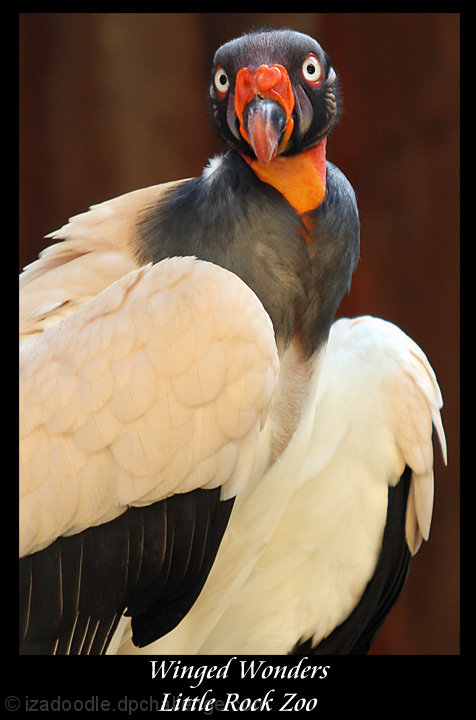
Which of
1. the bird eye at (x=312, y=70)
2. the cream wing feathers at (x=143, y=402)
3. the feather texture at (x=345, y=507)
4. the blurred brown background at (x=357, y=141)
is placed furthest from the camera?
the blurred brown background at (x=357, y=141)

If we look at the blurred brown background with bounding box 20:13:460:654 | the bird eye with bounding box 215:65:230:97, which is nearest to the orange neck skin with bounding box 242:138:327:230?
the bird eye with bounding box 215:65:230:97

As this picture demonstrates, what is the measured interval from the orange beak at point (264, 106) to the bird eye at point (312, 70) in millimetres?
59

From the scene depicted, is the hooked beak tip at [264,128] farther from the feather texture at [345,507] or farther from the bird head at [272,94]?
the feather texture at [345,507]

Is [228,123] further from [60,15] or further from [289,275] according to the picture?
[60,15]

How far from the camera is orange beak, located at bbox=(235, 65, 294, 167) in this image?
1.41 m

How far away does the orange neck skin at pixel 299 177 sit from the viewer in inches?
62.0

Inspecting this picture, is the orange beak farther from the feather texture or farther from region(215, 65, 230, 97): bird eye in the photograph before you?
the feather texture

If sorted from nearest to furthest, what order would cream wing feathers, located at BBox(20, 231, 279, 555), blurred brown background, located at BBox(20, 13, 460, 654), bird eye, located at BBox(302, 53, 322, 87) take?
cream wing feathers, located at BBox(20, 231, 279, 555)
bird eye, located at BBox(302, 53, 322, 87)
blurred brown background, located at BBox(20, 13, 460, 654)

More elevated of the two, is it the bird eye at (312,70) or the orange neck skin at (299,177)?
the bird eye at (312,70)

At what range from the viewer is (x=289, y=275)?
1.58 meters

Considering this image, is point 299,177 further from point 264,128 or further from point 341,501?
point 341,501

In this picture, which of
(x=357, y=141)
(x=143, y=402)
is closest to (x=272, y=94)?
(x=143, y=402)

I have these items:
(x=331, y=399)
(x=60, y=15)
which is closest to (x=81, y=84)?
(x=60, y=15)

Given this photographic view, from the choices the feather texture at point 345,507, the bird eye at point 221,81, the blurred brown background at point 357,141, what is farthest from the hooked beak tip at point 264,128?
the blurred brown background at point 357,141
